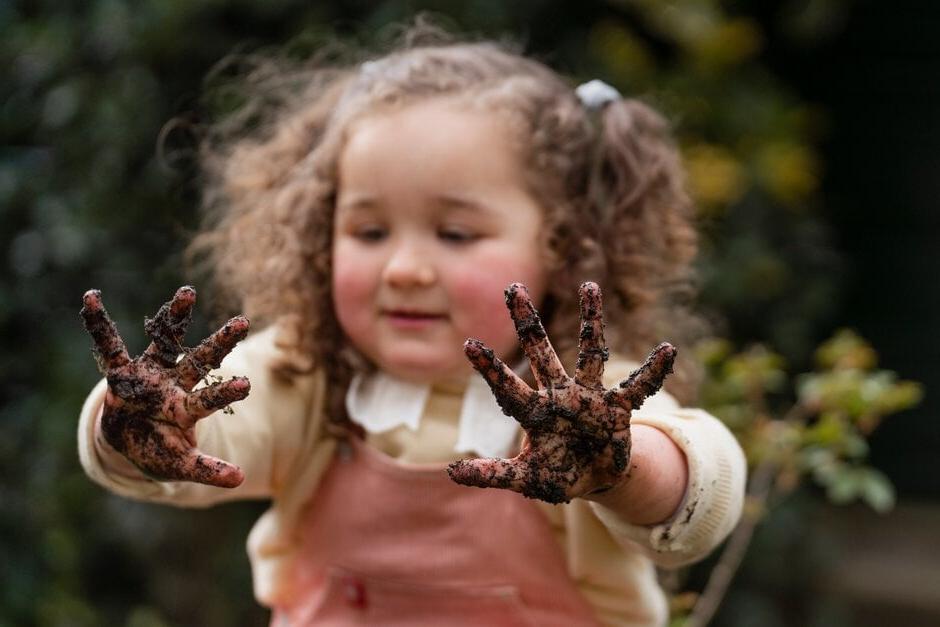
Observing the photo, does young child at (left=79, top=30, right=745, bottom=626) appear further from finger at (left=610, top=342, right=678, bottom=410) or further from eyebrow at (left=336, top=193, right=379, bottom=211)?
finger at (left=610, top=342, right=678, bottom=410)

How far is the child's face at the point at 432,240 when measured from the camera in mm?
1622

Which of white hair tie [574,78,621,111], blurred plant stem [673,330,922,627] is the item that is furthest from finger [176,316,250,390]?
blurred plant stem [673,330,922,627]

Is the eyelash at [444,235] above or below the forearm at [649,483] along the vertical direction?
above

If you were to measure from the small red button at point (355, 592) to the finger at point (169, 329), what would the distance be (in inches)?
21.4

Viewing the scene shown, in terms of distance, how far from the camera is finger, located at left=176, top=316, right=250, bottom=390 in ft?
3.95

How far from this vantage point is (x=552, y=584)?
1.67 m

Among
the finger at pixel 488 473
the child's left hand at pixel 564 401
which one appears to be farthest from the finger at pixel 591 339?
the finger at pixel 488 473

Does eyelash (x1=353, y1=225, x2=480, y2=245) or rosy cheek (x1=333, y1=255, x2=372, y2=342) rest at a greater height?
eyelash (x1=353, y1=225, x2=480, y2=245)

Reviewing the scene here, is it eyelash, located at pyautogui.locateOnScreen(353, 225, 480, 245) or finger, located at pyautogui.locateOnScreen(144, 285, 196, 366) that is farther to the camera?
eyelash, located at pyautogui.locateOnScreen(353, 225, 480, 245)

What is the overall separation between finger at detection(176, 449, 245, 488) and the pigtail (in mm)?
735

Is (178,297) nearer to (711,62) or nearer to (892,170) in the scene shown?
(711,62)

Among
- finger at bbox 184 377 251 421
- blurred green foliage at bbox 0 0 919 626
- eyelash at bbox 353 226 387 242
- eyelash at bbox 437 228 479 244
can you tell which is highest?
finger at bbox 184 377 251 421

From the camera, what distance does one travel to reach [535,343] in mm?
1181

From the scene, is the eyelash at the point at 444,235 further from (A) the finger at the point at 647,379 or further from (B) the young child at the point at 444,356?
(A) the finger at the point at 647,379
